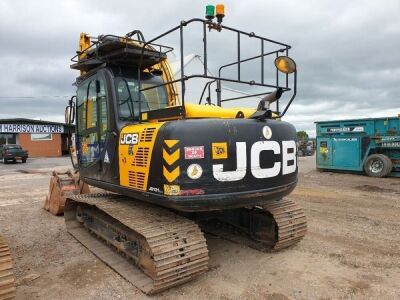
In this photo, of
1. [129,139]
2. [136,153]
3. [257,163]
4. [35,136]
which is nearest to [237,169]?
[257,163]

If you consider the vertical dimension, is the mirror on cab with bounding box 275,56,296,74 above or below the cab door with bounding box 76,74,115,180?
above

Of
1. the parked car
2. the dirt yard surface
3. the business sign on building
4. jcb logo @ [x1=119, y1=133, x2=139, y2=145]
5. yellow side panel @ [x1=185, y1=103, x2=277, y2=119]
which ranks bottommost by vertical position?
the dirt yard surface

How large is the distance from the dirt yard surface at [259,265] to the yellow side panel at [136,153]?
3.77 feet

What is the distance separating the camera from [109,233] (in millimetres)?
5258

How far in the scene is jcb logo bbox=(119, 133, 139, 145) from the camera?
14.3ft

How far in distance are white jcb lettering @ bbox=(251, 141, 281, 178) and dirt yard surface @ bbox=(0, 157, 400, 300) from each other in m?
1.20

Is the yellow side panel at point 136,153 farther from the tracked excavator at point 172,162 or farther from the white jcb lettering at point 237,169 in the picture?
the white jcb lettering at point 237,169

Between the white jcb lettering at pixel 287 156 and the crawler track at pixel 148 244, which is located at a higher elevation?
the white jcb lettering at pixel 287 156

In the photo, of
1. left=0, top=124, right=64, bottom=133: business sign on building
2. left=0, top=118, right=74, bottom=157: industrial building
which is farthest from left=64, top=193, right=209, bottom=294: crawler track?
left=0, top=124, right=64, bottom=133: business sign on building

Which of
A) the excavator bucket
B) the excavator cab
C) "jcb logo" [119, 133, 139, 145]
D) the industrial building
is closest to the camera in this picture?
the excavator cab

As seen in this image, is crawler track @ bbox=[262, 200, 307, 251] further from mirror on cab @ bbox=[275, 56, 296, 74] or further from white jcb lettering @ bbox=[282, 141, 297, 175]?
mirror on cab @ bbox=[275, 56, 296, 74]

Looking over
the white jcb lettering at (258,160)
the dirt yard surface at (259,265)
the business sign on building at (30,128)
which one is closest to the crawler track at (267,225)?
the dirt yard surface at (259,265)

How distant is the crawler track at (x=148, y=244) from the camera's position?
155 inches

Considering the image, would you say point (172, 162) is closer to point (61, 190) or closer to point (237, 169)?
point (237, 169)
